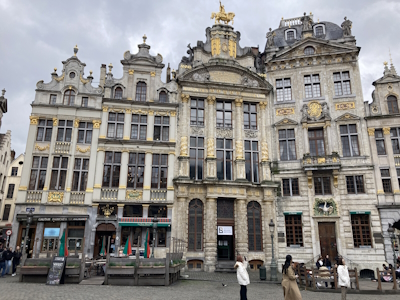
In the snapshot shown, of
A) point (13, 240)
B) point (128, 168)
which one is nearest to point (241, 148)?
point (128, 168)

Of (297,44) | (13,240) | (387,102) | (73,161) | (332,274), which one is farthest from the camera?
(297,44)

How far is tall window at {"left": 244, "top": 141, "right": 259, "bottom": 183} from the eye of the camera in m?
28.9

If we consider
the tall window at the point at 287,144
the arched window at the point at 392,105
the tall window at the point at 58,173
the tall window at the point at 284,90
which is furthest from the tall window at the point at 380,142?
the tall window at the point at 58,173

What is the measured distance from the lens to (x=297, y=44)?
1222 inches

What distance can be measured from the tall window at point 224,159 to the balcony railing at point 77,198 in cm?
1178

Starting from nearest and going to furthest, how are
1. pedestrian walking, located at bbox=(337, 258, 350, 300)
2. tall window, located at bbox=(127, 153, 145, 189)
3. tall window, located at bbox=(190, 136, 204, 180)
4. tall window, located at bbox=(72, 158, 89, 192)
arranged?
pedestrian walking, located at bbox=(337, 258, 350, 300)
tall window, located at bbox=(72, 158, 89, 192)
tall window, located at bbox=(127, 153, 145, 189)
tall window, located at bbox=(190, 136, 204, 180)

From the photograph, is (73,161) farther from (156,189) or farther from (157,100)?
(157,100)

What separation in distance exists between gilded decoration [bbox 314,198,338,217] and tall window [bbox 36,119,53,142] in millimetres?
24085

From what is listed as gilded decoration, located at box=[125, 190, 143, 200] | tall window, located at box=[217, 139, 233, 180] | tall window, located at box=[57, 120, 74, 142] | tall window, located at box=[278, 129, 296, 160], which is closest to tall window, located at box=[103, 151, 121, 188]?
gilded decoration, located at box=[125, 190, 143, 200]

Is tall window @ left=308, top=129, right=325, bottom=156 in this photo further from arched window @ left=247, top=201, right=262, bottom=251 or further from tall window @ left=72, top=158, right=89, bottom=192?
tall window @ left=72, top=158, right=89, bottom=192

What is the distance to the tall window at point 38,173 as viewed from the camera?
25.4m

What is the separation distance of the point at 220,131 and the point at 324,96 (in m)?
10.7

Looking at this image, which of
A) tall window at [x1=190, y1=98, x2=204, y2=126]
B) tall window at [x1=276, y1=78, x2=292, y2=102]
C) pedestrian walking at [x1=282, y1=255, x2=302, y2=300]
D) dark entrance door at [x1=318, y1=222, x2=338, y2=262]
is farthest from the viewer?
tall window at [x1=276, y1=78, x2=292, y2=102]

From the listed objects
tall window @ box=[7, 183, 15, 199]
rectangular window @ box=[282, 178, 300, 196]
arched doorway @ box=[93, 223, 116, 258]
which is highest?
tall window @ box=[7, 183, 15, 199]
